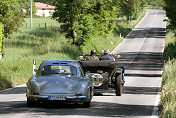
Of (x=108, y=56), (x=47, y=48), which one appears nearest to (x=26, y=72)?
(x=108, y=56)

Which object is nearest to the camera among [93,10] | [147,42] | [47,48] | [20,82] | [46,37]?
[20,82]

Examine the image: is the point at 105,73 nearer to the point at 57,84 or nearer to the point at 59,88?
the point at 57,84

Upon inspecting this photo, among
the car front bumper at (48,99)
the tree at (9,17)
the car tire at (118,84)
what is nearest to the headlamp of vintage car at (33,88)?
the car front bumper at (48,99)

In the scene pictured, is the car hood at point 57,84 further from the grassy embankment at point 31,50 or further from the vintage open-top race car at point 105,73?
the grassy embankment at point 31,50

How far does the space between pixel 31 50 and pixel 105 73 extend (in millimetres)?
25602

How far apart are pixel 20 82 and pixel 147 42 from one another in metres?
52.1

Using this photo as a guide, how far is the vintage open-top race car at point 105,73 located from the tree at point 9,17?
Result: 15.4 meters

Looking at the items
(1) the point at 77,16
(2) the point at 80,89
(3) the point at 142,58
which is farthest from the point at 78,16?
(2) the point at 80,89

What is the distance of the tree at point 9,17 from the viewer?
107 feet

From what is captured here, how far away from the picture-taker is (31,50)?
42.9 meters

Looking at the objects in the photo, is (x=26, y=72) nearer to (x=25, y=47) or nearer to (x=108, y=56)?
(x=108, y=56)

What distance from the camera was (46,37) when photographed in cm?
5250

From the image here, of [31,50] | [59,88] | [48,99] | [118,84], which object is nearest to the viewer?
[48,99]

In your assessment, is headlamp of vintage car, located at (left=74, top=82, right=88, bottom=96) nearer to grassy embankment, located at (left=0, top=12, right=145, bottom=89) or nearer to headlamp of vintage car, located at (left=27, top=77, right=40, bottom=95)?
headlamp of vintage car, located at (left=27, top=77, right=40, bottom=95)
